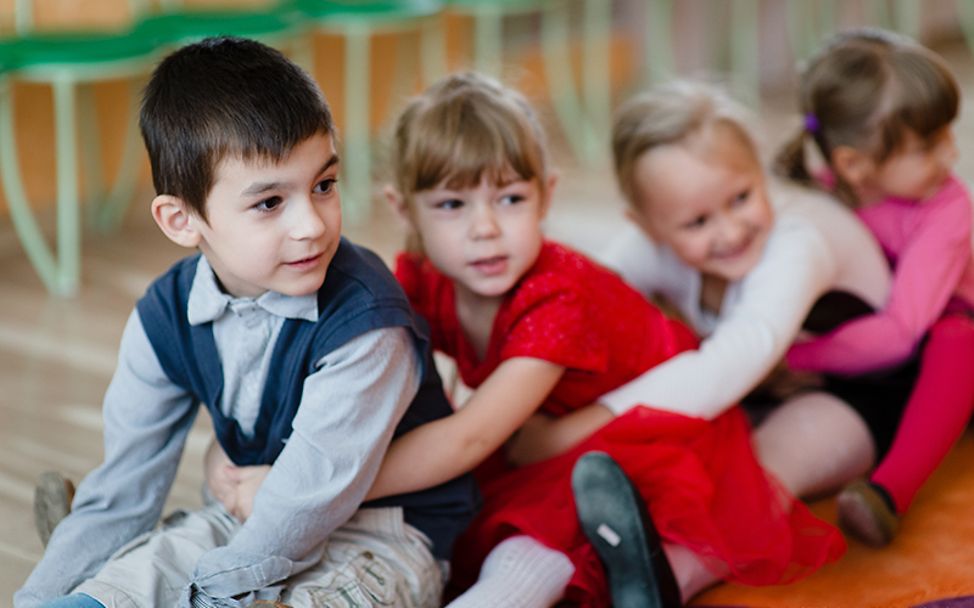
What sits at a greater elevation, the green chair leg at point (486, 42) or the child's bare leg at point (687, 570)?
the green chair leg at point (486, 42)

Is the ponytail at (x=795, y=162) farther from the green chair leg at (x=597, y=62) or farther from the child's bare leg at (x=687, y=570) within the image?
the green chair leg at (x=597, y=62)

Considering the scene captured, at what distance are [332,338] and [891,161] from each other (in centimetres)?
104

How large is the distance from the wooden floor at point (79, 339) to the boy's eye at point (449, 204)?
1.92 ft

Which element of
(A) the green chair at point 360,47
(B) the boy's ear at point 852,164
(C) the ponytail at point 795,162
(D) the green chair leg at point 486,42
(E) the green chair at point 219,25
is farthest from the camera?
(D) the green chair leg at point 486,42

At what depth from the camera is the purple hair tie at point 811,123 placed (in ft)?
6.46

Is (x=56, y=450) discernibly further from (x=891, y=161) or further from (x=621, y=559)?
(x=891, y=161)

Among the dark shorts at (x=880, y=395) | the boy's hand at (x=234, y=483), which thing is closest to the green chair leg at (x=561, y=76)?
the dark shorts at (x=880, y=395)

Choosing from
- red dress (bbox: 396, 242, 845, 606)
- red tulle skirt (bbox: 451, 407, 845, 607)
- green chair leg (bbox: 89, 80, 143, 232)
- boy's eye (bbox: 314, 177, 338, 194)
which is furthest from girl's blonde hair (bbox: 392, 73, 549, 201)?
green chair leg (bbox: 89, 80, 143, 232)

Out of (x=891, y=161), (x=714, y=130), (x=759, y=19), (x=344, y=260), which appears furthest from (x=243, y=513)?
(x=759, y=19)

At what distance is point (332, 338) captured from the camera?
1.26 m

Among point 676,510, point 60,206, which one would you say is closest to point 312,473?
point 676,510

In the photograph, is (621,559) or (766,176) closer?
(621,559)

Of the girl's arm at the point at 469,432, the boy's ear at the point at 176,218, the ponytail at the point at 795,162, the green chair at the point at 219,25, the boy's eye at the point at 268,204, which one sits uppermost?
the boy's eye at the point at 268,204

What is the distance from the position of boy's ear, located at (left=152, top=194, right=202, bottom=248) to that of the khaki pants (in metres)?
0.33
